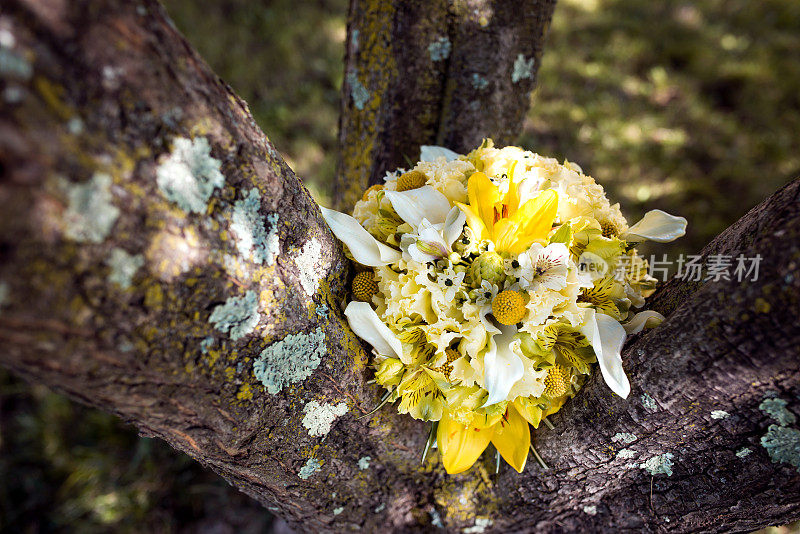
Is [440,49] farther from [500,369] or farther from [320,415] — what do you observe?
[320,415]

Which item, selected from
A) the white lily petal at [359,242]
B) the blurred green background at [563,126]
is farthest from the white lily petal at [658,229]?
the blurred green background at [563,126]

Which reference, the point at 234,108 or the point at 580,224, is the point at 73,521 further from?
the point at 580,224

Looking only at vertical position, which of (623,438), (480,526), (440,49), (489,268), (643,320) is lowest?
(480,526)

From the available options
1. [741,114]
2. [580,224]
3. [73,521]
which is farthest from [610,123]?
[73,521]

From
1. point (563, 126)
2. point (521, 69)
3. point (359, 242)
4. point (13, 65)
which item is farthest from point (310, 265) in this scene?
point (563, 126)

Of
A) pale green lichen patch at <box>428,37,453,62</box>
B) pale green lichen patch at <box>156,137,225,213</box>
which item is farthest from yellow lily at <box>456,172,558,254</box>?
pale green lichen patch at <box>428,37,453,62</box>

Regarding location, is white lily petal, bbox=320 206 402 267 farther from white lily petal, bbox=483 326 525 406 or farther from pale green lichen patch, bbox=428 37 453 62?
pale green lichen patch, bbox=428 37 453 62
